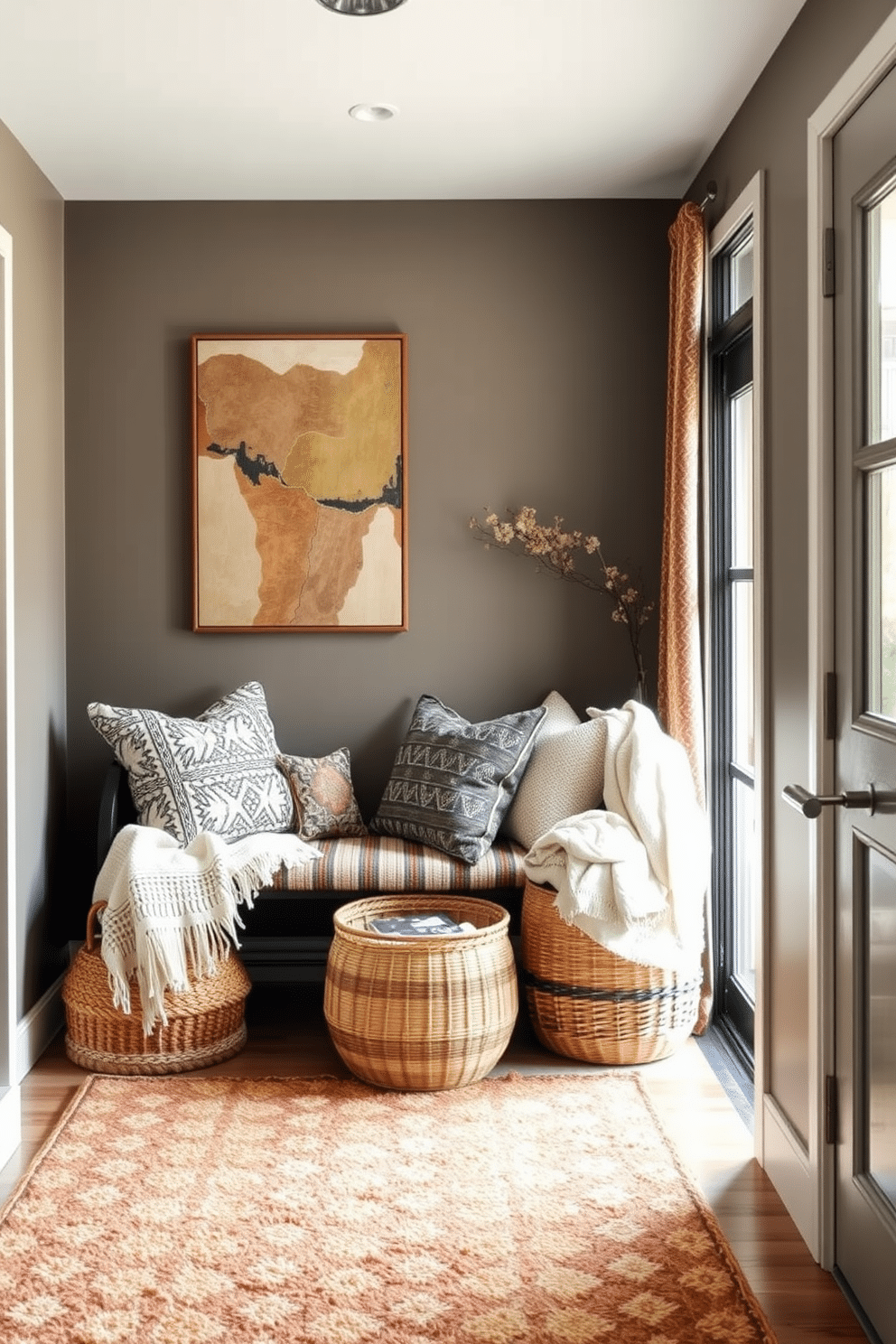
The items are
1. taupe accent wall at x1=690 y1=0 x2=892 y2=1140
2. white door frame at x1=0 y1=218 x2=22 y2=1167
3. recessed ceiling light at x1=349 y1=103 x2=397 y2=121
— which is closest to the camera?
taupe accent wall at x1=690 y1=0 x2=892 y2=1140

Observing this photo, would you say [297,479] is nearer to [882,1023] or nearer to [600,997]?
[600,997]

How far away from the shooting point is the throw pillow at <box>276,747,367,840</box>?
3.73m

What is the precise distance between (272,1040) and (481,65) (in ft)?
8.80

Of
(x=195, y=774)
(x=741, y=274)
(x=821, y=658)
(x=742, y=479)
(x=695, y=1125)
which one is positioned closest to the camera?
(x=821, y=658)

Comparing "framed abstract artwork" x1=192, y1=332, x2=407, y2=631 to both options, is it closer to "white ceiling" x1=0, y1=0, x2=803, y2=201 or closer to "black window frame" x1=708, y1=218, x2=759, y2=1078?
"white ceiling" x1=0, y1=0, x2=803, y2=201

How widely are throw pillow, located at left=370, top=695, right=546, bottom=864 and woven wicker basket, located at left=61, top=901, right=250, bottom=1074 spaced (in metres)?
0.72

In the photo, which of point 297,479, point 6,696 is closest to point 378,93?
point 297,479

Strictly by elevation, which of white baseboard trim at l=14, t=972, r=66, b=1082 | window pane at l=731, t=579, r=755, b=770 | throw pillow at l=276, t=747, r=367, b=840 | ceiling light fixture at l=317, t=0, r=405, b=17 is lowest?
white baseboard trim at l=14, t=972, r=66, b=1082

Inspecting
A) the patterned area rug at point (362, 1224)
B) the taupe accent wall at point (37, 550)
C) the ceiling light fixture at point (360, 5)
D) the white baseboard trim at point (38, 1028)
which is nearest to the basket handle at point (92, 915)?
the taupe accent wall at point (37, 550)

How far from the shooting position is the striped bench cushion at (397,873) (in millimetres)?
3473

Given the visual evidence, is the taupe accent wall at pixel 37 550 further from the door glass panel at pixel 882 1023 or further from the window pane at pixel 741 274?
the door glass panel at pixel 882 1023

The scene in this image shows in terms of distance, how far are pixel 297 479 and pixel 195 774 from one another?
1037mm

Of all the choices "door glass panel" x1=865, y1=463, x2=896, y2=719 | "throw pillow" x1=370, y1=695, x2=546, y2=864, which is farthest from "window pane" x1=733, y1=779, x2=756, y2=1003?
"door glass panel" x1=865, y1=463, x2=896, y2=719

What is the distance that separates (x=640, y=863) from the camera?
10.6 feet
